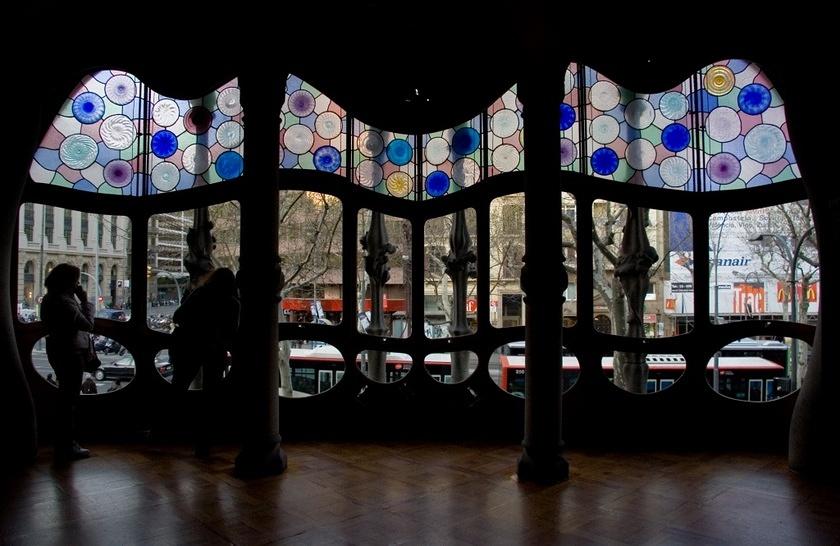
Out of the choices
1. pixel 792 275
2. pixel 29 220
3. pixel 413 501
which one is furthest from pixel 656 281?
pixel 29 220

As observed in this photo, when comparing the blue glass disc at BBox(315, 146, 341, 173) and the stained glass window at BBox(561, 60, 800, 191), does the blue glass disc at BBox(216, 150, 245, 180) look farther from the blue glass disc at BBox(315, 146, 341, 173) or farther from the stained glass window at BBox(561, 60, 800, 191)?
Result: the stained glass window at BBox(561, 60, 800, 191)

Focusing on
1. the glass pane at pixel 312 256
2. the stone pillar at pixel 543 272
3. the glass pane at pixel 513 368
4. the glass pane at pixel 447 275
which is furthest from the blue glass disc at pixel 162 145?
the glass pane at pixel 513 368

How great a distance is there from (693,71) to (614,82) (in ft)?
1.75

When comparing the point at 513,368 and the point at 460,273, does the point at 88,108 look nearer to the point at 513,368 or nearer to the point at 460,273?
the point at 460,273

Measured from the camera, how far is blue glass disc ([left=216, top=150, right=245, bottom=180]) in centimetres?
416

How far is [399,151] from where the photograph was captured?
432 cm

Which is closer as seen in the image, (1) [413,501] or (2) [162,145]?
(1) [413,501]

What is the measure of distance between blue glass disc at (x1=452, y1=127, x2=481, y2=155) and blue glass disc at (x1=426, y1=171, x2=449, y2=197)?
0.75ft

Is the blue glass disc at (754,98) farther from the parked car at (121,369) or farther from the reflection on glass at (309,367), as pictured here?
the parked car at (121,369)

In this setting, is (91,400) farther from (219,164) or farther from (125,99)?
(125,99)

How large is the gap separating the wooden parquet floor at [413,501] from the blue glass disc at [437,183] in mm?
2009

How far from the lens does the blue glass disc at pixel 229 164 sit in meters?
4.16

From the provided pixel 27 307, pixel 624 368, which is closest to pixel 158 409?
pixel 27 307

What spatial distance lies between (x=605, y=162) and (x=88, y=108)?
399 cm
